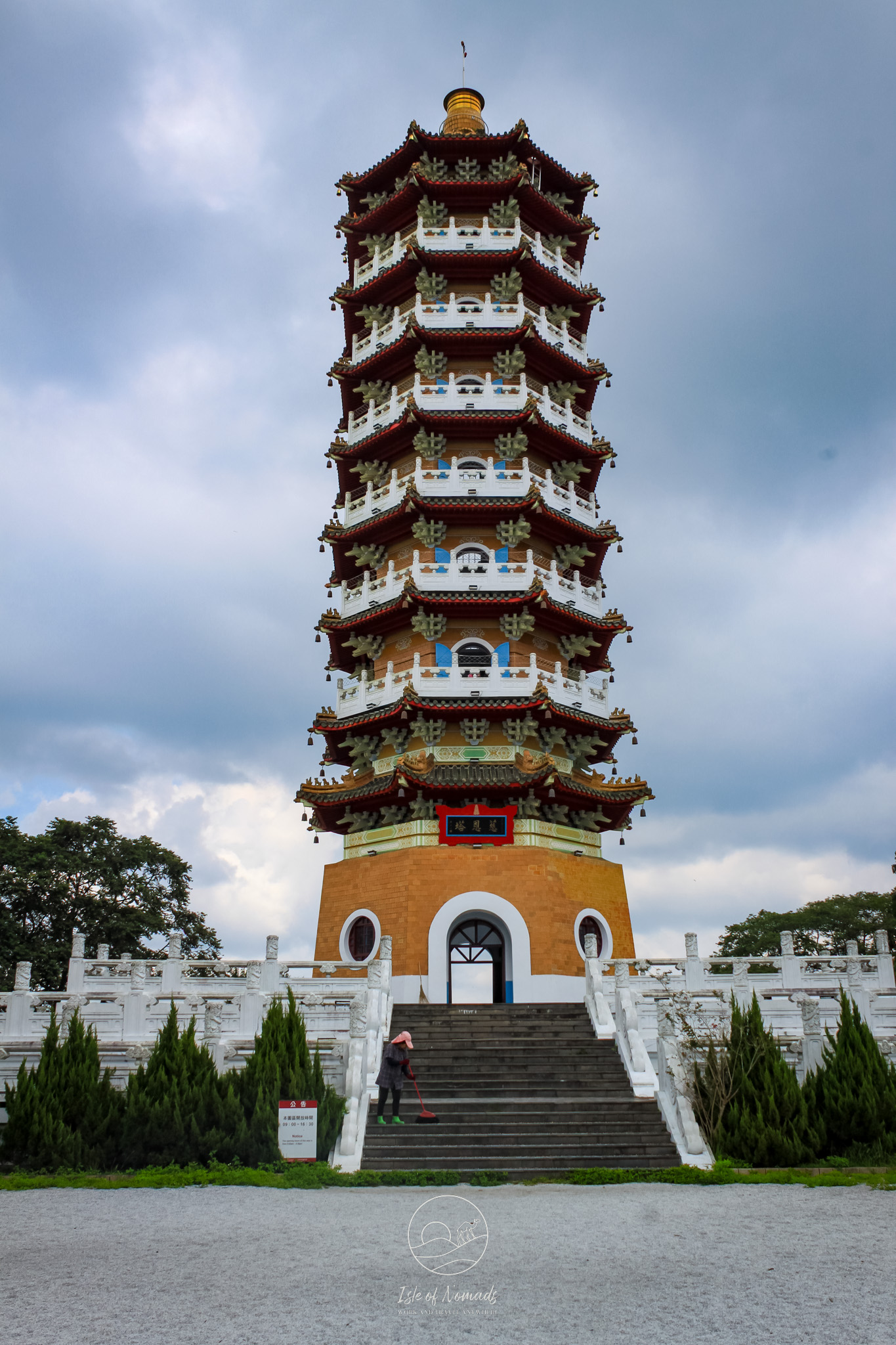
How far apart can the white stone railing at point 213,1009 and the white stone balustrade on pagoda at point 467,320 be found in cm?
1863

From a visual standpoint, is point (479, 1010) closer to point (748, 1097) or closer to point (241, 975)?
point (241, 975)

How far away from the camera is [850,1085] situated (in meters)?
13.7

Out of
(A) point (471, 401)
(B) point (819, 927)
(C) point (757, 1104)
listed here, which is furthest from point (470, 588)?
(B) point (819, 927)

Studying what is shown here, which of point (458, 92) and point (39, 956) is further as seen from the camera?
point (458, 92)

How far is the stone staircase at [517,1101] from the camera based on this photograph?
13.5 m

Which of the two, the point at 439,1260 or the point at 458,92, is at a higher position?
the point at 458,92

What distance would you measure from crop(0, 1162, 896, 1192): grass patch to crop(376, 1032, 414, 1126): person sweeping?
1377 mm

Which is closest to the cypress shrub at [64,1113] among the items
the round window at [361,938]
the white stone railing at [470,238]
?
the round window at [361,938]

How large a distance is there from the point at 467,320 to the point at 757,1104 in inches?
896

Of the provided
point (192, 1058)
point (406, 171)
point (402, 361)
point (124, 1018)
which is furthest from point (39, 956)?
point (406, 171)

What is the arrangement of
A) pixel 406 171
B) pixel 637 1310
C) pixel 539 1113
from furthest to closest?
pixel 406 171 < pixel 539 1113 < pixel 637 1310

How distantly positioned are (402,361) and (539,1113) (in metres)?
22.0

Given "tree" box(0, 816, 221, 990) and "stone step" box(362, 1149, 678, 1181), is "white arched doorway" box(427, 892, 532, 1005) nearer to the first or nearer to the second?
"stone step" box(362, 1149, 678, 1181)

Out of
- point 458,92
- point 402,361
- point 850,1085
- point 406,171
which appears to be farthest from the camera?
point 458,92
